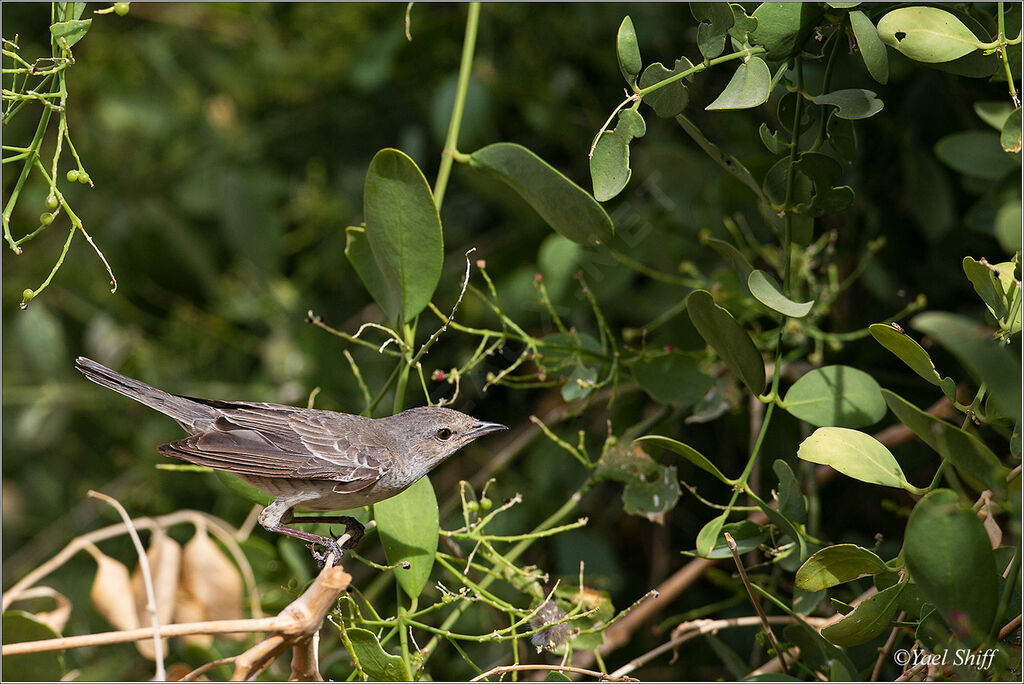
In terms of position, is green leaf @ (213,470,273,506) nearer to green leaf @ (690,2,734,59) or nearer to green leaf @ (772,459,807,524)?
green leaf @ (772,459,807,524)

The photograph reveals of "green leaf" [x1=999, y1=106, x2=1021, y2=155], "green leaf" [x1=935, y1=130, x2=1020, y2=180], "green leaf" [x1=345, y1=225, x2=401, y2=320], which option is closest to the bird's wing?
"green leaf" [x1=345, y1=225, x2=401, y2=320]

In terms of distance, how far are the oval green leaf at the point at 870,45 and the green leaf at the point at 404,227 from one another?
2.64ft

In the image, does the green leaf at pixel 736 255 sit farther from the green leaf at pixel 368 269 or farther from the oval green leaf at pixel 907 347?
the green leaf at pixel 368 269

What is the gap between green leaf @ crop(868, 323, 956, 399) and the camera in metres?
1.43

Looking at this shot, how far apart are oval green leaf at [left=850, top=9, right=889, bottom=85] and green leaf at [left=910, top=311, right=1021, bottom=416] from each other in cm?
60

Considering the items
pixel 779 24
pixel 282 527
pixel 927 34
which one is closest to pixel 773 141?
pixel 779 24

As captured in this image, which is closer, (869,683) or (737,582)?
(869,683)

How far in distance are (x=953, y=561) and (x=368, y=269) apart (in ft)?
4.15

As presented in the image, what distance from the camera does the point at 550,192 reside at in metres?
1.80

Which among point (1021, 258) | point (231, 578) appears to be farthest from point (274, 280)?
point (1021, 258)

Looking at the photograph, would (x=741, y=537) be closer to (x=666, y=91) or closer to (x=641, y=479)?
(x=641, y=479)

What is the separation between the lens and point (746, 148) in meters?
3.06

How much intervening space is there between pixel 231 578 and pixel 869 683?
155cm

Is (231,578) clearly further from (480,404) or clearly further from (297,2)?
(297,2)
